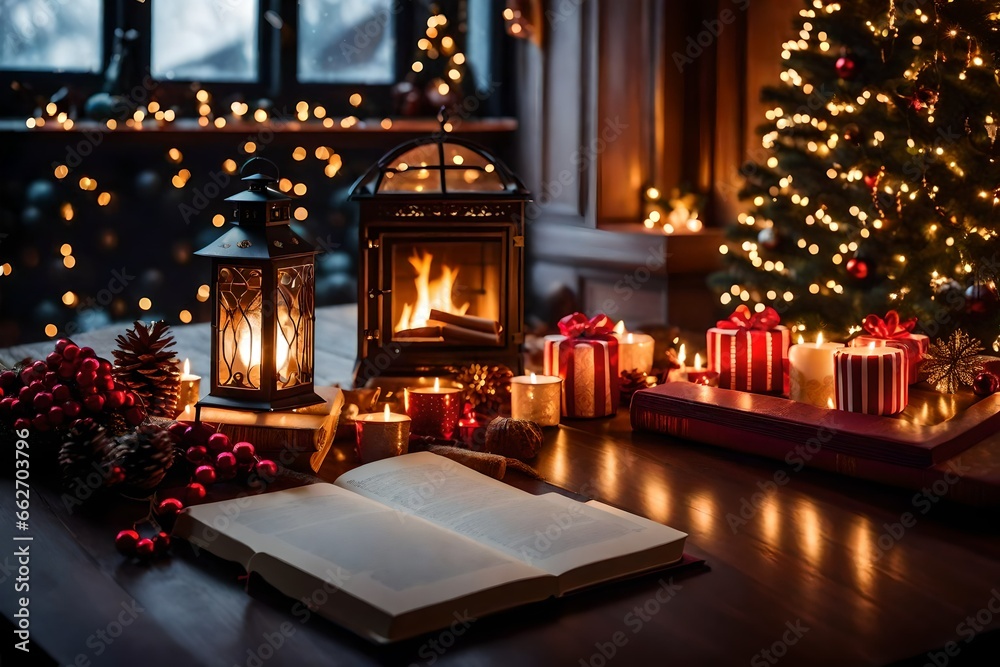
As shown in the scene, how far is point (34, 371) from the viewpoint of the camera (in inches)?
69.4

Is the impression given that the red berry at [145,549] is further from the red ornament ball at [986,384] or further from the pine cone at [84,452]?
the red ornament ball at [986,384]

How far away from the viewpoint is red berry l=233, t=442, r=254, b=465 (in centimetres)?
164

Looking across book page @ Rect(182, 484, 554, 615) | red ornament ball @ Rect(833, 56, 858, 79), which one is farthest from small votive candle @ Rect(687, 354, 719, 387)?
red ornament ball @ Rect(833, 56, 858, 79)

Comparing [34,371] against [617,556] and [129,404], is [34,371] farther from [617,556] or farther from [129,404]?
[617,556]

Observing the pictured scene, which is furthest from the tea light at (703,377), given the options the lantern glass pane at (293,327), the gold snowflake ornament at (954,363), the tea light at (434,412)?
the lantern glass pane at (293,327)

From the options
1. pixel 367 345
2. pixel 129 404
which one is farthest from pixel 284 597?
pixel 367 345

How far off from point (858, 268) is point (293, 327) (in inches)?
75.1

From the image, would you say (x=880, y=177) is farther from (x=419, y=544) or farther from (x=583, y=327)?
(x=419, y=544)

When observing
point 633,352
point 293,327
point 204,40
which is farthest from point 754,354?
point 204,40

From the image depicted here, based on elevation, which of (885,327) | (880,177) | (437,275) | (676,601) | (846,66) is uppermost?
(846,66)

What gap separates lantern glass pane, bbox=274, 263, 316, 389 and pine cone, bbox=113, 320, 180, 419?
0.28 m

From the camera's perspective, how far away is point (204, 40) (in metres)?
4.61

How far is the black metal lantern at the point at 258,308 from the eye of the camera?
176cm

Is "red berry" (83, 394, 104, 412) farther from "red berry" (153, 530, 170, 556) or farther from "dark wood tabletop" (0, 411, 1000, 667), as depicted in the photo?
"red berry" (153, 530, 170, 556)
